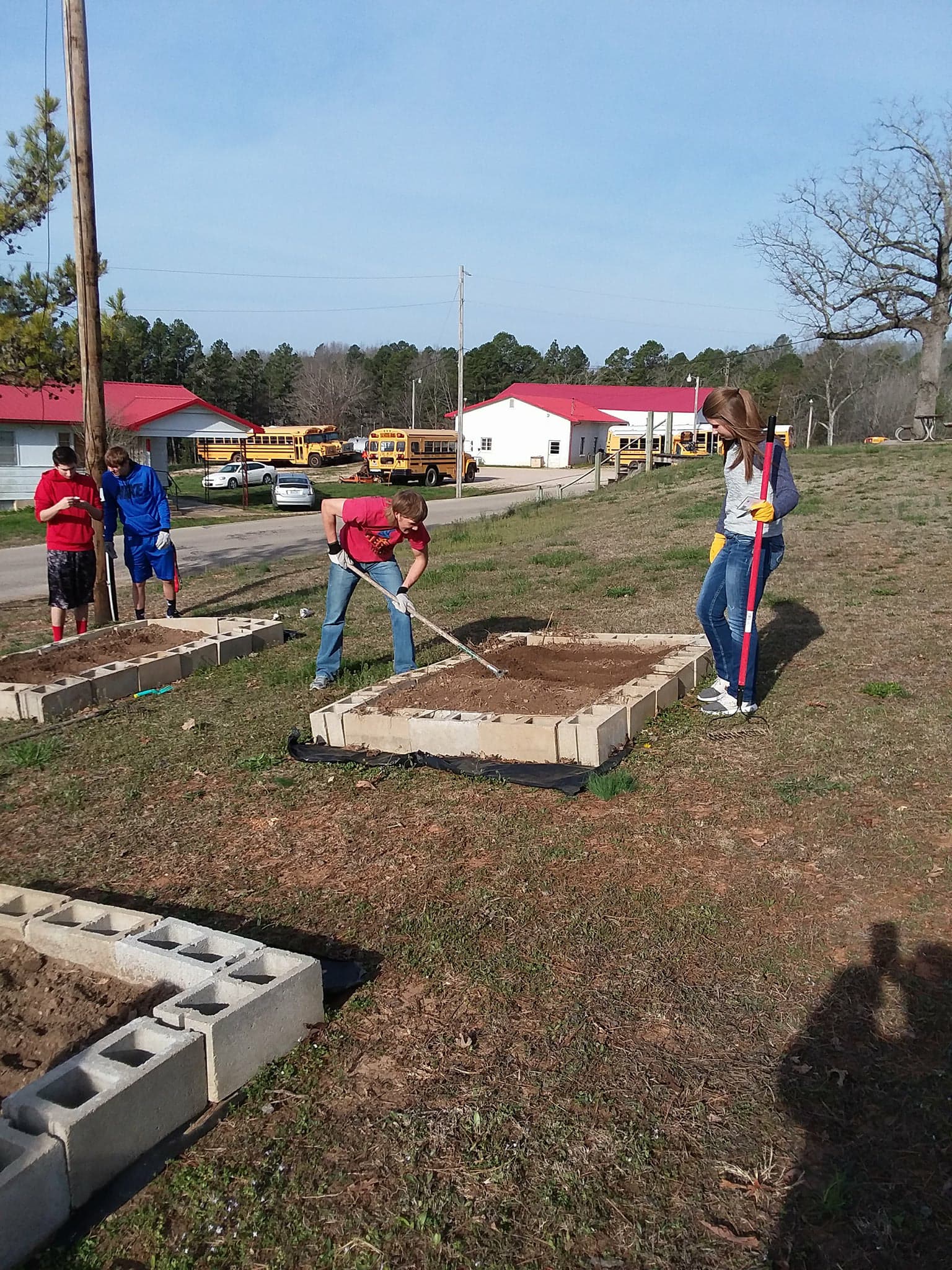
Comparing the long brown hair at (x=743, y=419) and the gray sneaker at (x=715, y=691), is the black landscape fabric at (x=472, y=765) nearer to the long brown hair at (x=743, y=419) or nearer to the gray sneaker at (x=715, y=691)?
the gray sneaker at (x=715, y=691)

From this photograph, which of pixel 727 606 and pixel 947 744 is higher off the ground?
pixel 727 606

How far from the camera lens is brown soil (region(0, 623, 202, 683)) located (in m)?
7.51

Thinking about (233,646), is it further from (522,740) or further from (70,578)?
(522,740)

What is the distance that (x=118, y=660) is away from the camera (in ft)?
26.1

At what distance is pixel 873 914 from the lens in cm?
363

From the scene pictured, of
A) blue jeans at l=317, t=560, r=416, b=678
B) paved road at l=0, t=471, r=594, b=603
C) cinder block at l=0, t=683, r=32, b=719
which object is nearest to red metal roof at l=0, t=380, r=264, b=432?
paved road at l=0, t=471, r=594, b=603

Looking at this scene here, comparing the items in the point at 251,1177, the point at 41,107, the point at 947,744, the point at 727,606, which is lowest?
the point at 251,1177

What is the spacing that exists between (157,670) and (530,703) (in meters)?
3.19

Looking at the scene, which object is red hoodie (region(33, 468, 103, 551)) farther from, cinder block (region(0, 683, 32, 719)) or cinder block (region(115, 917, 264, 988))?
cinder block (region(115, 917, 264, 988))

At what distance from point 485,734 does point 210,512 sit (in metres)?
28.0

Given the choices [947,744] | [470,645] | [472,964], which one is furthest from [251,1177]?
[470,645]

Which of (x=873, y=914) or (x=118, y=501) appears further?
(x=118, y=501)

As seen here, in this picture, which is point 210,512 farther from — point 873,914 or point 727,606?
point 873,914

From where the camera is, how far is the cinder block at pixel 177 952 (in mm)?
3088
